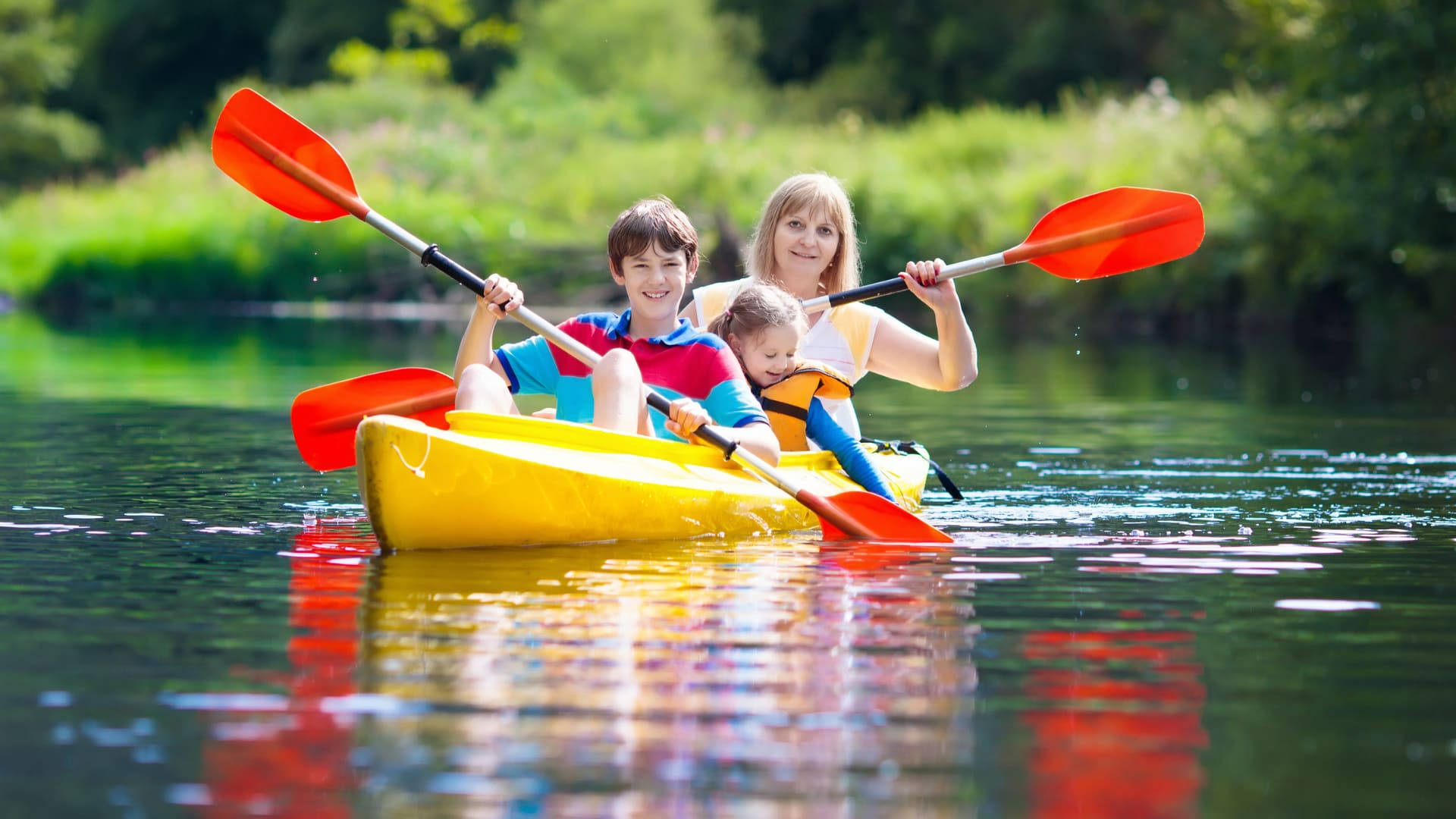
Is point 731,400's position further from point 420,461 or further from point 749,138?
point 749,138

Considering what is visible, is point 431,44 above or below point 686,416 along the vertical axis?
above

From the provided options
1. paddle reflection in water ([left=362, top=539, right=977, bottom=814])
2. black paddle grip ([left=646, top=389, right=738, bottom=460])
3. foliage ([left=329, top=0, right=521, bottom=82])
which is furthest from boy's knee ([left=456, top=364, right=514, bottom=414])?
foliage ([left=329, top=0, right=521, bottom=82])

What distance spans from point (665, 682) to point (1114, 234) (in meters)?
4.04

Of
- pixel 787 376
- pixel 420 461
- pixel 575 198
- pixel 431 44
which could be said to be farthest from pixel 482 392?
pixel 431 44

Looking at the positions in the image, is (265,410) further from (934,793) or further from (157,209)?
(157,209)

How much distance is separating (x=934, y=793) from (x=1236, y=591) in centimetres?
204

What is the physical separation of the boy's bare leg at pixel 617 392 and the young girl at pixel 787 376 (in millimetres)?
484

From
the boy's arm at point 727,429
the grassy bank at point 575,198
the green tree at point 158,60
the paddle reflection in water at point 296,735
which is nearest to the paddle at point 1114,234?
the boy's arm at point 727,429

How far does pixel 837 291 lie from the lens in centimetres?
674

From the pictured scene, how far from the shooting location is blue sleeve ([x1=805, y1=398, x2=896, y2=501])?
20.1ft

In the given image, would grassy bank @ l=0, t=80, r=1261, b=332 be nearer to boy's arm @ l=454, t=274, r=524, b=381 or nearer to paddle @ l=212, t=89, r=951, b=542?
paddle @ l=212, t=89, r=951, b=542

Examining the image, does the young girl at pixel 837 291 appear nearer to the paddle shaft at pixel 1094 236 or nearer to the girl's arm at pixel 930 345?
the girl's arm at pixel 930 345

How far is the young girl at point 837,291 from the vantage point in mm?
6512

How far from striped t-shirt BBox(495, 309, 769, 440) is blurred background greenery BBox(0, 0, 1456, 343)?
37.2 feet
